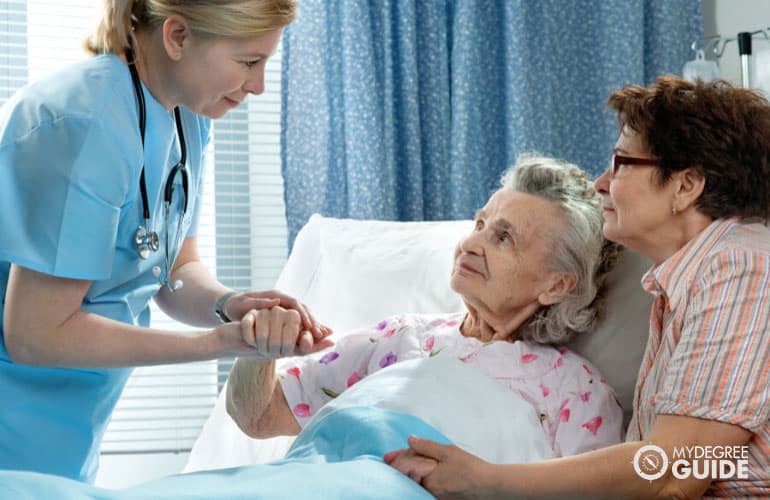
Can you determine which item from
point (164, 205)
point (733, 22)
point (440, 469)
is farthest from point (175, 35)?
point (733, 22)

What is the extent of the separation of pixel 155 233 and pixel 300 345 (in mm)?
332

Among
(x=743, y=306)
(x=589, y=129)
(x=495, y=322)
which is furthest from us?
(x=589, y=129)

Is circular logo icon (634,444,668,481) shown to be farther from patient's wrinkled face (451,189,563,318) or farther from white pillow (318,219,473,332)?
white pillow (318,219,473,332)

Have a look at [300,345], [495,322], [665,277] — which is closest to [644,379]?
[665,277]

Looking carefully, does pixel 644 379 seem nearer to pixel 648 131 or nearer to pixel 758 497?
pixel 758 497

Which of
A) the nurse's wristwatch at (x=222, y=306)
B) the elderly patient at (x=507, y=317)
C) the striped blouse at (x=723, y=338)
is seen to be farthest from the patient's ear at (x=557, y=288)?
the nurse's wristwatch at (x=222, y=306)

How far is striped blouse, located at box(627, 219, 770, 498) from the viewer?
4.42 ft

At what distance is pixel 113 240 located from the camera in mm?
1464

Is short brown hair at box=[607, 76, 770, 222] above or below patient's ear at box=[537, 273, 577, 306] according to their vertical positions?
above

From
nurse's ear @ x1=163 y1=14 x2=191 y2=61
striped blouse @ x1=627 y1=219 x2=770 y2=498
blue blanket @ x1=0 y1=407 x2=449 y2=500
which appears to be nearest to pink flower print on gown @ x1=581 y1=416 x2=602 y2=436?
striped blouse @ x1=627 y1=219 x2=770 y2=498

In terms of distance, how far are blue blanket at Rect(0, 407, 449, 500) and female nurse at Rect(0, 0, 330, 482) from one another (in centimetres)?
15

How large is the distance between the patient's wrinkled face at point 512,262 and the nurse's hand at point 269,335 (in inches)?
20.7

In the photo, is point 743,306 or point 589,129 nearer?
point 743,306

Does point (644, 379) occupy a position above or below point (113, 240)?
below
